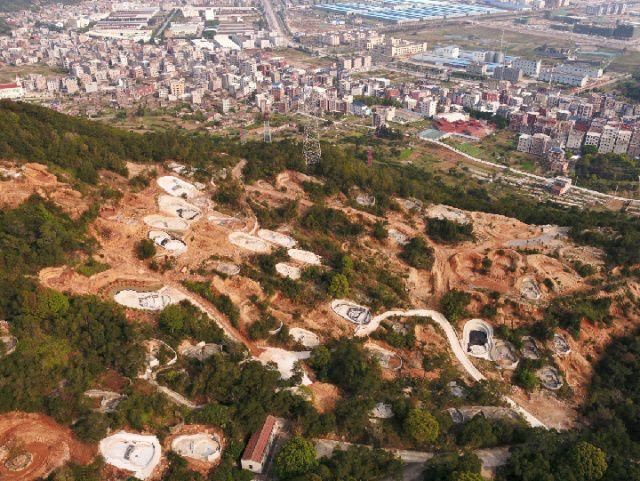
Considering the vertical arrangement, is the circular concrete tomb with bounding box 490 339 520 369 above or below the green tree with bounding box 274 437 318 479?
below

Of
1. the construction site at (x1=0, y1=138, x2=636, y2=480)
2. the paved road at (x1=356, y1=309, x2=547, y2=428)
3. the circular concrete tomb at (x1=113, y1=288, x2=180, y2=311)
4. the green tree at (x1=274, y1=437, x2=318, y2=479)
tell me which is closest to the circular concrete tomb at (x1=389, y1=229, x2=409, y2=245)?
the construction site at (x1=0, y1=138, x2=636, y2=480)

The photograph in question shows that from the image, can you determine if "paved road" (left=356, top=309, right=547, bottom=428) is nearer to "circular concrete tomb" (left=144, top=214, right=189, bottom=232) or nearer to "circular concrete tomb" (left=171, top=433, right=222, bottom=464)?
"circular concrete tomb" (left=171, top=433, right=222, bottom=464)

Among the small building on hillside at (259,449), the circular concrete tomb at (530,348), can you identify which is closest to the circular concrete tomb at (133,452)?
the small building on hillside at (259,449)

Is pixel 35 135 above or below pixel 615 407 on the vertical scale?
above

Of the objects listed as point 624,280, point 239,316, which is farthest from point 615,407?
point 239,316

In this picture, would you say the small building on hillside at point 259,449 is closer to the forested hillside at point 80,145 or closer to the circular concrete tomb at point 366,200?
the forested hillside at point 80,145

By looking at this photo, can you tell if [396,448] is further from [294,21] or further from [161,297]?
[294,21]
